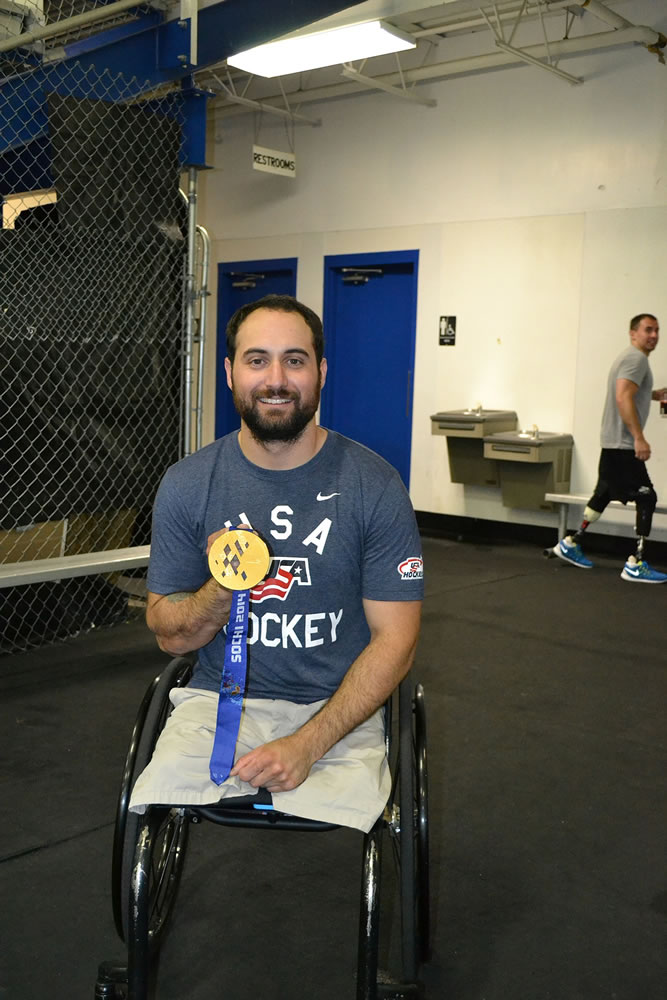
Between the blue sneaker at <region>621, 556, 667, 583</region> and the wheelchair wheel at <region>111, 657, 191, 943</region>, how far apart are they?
4.70 meters

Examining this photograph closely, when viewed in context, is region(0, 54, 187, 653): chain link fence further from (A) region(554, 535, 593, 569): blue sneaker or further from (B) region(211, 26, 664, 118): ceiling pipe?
(B) region(211, 26, 664, 118): ceiling pipe

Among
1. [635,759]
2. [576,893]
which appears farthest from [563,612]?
[576,893]

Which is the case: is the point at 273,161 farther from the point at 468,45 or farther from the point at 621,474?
the point at 621,474

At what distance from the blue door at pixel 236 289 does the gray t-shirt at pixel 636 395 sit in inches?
156

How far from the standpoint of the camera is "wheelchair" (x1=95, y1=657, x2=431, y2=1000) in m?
1.58

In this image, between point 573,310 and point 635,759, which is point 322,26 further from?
point 635,759

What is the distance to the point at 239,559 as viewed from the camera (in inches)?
65.7

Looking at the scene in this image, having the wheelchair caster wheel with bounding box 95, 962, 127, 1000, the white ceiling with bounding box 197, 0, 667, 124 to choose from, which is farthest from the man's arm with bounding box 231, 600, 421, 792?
the white ceiling with bounding box 197, 0, 667, 124

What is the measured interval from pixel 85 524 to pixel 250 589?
3034mm

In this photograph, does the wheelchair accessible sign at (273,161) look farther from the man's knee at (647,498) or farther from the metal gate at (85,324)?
the man's knee at (647,498)

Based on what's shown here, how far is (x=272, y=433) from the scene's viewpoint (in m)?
1.86

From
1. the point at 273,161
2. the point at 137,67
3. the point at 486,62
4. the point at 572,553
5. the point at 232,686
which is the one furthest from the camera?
the point at 273,161

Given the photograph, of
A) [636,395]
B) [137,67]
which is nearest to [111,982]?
[137,67]

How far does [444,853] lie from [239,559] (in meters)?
1.37
